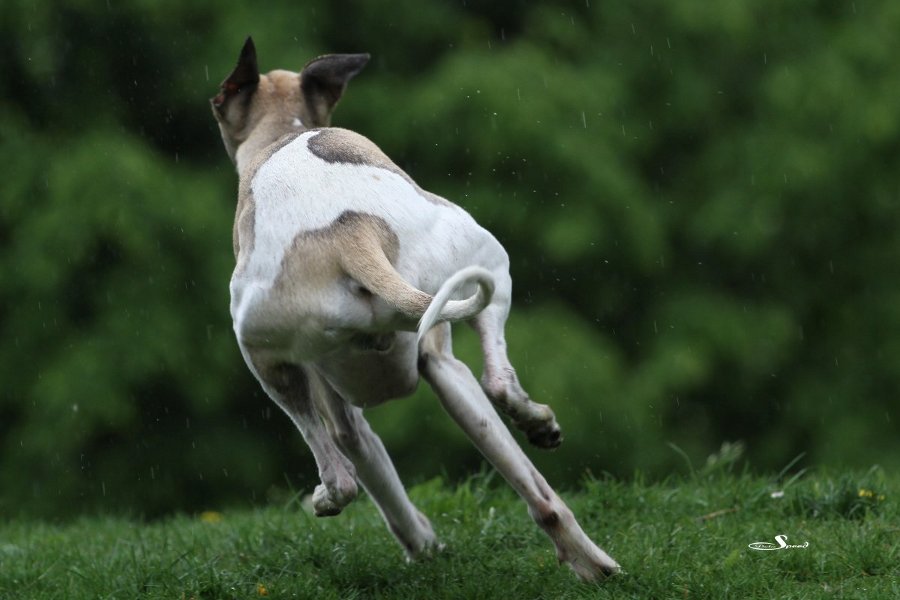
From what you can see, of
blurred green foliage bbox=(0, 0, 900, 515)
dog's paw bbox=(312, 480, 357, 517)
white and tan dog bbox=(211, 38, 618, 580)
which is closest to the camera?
white and tan dog bbox=(211, 38, 618, 580)

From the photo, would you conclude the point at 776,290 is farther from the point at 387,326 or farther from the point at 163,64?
the point at 387,326

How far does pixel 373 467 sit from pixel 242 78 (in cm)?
168

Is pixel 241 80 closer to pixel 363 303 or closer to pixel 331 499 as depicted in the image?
pixel 363 303

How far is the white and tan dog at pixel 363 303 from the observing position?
4.44 m

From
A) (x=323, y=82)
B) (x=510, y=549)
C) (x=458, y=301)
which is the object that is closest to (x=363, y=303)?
(x=458, y=301)

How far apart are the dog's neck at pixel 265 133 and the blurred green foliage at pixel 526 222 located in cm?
477

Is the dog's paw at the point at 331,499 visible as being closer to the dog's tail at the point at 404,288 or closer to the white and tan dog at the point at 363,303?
the white and tan dog at the point at 363,303

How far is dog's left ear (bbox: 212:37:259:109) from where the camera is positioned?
573 centimetres

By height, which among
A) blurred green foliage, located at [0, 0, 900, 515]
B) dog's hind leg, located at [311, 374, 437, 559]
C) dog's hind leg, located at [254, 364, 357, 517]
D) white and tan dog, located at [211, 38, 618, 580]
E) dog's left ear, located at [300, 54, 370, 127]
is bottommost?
blurred green foliage, located at [0, 0, 900, 515]

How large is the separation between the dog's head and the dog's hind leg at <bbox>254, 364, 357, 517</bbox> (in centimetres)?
141

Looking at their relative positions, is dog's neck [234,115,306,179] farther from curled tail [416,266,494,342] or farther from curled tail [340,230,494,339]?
A: curled tail [416,266,494,342]

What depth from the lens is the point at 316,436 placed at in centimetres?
483

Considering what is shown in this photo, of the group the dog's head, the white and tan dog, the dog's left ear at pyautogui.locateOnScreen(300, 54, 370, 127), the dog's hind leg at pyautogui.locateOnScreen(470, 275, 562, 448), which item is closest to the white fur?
the white and tan dog

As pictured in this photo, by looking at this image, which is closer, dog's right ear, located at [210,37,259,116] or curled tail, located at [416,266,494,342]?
curled tail, located at [416,266,494,342]
